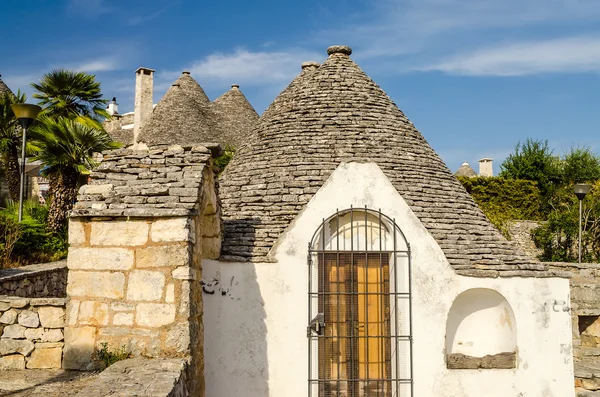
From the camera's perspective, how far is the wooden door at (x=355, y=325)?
6.98 meters

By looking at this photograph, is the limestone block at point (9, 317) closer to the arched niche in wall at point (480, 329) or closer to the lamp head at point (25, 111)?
the arched niche in wall at point (480, 329)

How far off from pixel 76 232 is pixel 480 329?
5266 mm

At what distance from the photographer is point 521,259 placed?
7.11 metres

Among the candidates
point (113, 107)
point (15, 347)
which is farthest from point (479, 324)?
point (113, 107)

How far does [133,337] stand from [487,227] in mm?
5311

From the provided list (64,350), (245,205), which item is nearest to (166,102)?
(245,205)

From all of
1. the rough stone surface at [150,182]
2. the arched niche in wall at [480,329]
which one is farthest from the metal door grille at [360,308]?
the rough stone surface at [150,182]

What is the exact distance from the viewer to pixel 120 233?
4613 mm

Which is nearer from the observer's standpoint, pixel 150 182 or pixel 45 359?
pixel 45 359

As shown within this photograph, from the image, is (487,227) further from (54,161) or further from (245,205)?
(54,161)

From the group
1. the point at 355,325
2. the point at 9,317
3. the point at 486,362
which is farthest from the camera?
the point at 355,325

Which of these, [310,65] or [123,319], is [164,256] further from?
[310,65]

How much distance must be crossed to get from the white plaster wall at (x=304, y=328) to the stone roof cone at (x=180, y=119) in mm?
13110

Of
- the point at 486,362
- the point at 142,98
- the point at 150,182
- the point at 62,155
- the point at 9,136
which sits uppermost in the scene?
the point at 142,98
